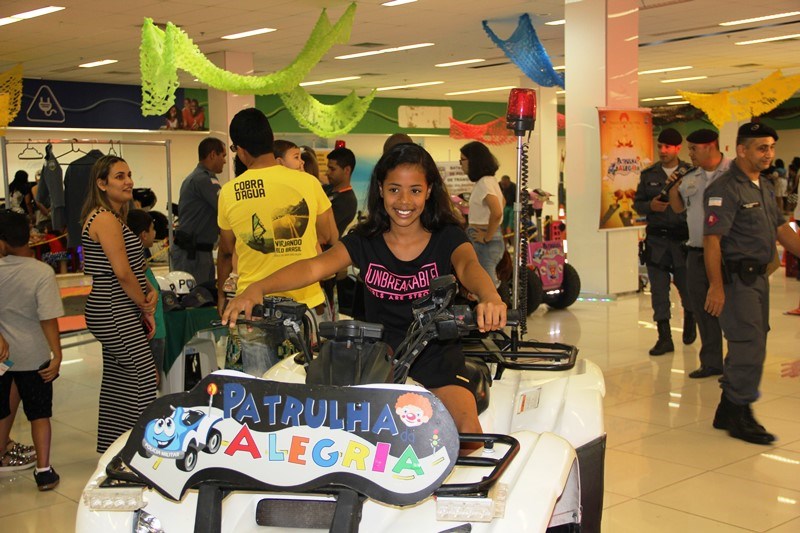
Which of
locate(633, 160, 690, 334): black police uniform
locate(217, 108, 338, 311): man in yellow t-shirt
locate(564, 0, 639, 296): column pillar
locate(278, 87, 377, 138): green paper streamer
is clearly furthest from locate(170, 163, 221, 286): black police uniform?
locate(278, 87, 377, 138): green paper streamer

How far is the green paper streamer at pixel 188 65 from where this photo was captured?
326 inches

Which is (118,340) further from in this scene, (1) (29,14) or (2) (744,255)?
(1) (29,14)

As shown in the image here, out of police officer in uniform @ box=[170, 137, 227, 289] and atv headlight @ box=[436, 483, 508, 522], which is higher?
police officer in uniform @ box=[170, 137, 227, 289]

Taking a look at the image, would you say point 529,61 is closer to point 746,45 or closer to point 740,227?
point 746,45

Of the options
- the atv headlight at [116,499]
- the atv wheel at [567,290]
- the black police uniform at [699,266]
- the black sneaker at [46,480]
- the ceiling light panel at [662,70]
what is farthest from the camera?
the ceiling light panel at [662,70]

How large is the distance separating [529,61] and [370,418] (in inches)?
411

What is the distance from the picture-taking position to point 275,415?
187 centimetres

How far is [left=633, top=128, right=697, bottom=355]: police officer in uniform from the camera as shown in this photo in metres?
6.77

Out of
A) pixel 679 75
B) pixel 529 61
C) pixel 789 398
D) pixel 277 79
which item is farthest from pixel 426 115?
pixel 789 398

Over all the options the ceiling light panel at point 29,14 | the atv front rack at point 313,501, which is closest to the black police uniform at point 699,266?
the atv front rack at point 313,501

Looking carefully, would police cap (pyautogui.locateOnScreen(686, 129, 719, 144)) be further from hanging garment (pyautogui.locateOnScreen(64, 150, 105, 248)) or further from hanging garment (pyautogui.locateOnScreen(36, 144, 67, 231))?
hanging garment (pyautogui.locateOnScreen(36, 144, 67, 231))

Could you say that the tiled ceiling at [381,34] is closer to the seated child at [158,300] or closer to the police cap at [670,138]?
the police cap at [670,138]

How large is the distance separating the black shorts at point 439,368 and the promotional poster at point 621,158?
7.27 metres

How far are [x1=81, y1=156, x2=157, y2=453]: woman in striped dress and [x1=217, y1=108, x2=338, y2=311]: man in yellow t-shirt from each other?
64cm
